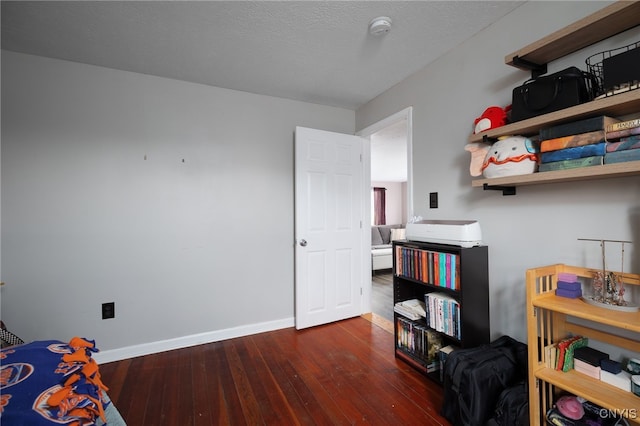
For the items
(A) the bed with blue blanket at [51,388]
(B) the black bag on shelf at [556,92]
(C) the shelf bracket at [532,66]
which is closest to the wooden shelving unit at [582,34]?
(C) the shelf bracket at [532,66]

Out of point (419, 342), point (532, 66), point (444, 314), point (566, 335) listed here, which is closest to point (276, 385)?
point (419, 342)

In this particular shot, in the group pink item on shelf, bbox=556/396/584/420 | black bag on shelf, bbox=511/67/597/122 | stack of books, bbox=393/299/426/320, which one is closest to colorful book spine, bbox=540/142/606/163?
black bag on shelf, bbox=511/67/597/122

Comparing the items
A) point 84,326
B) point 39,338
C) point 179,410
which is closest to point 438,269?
point 179,410

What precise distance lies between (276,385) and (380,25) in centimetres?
246

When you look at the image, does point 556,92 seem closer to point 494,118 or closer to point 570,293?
point 494,118

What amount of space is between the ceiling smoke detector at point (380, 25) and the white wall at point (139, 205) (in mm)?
1342

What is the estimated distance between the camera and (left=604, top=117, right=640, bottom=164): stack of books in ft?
3.55

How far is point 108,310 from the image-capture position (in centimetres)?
227

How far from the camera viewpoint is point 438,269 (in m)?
1.87

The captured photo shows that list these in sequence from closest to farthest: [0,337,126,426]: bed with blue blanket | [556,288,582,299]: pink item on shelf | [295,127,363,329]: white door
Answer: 1. [0,337,126,426]: bed with blue blanket
2. [556,288,582,299]: pink item on shelf
3. [295,127,363,329]: white door

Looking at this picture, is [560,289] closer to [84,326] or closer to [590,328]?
[590,328]

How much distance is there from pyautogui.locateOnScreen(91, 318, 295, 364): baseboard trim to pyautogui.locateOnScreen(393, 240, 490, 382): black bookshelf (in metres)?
1.28

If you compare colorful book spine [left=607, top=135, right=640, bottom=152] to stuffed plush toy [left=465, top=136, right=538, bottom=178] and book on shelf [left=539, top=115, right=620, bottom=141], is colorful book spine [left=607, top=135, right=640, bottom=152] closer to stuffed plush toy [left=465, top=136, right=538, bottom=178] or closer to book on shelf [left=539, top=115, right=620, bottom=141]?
book on shelf [left=539, top=115, right=620, bottom=141]

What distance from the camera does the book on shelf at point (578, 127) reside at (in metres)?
1.19
